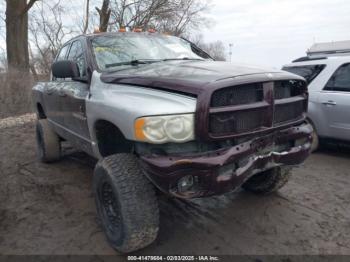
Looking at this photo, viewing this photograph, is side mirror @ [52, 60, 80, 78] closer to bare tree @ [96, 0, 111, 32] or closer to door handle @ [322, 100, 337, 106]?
door handle @ [322, 100, 337, 106]

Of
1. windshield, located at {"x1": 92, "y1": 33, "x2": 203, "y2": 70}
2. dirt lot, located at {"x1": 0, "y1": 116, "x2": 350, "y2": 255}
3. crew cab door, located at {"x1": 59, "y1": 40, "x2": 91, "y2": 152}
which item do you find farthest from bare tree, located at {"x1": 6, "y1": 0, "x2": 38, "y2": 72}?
windshield, located at {"x1": 92, "y1": 33, "x2": 203, "y2": 70}

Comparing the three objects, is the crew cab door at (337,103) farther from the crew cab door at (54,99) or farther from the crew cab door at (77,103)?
the crew cab door at (54,99)

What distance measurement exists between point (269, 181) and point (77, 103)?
2252 millimetres

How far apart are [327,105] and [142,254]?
3.80 m

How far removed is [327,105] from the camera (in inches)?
208

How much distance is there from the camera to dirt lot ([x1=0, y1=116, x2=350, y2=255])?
2.96 metres

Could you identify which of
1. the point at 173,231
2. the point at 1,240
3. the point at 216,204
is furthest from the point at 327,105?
the point at 1,240

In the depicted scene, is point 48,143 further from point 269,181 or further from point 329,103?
point 329,103

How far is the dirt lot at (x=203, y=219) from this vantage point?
2963 millimetres

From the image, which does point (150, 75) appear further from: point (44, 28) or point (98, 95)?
point (44, 28)

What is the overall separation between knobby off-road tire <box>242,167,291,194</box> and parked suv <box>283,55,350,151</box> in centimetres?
193

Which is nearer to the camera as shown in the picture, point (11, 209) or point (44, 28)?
point (11, 209)

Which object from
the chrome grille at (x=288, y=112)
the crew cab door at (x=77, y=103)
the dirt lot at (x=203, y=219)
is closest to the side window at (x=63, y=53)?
the crew cab door at (x=77, y=103)

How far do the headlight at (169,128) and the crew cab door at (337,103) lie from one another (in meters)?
3.53
